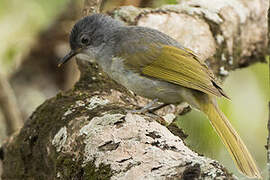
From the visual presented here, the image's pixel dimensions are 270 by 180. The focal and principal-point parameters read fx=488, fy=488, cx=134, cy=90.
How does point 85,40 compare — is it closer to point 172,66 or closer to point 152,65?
point 152,65

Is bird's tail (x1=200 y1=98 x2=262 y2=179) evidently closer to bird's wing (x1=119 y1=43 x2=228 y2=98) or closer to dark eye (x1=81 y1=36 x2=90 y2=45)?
bird's wing (x1=119 y1=43 x2=228 y2=98)

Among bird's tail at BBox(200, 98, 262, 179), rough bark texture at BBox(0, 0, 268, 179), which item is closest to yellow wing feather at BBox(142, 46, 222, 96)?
bird's tail at BBox(200, 98, 262, 179)

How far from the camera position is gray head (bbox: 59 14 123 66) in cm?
390

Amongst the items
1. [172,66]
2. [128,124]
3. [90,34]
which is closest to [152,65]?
[172,66]

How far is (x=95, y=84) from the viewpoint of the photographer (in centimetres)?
390

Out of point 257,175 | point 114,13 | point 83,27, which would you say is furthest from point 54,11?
point 257,175

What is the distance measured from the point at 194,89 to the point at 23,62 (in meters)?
4.52

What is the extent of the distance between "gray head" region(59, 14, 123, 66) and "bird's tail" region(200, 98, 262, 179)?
1.03 metres

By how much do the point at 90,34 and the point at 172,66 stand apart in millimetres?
781

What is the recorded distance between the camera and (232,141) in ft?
10.1

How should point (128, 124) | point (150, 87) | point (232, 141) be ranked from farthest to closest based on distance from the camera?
1. point (150, 87)
2. point (232, 141)
3. point (128, 124)

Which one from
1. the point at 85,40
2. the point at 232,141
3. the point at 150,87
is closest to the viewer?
the point at 232,141

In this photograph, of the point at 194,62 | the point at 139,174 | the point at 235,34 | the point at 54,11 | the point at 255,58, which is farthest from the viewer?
the point at 54,11

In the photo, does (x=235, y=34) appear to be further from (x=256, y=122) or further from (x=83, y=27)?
(x=83, y=27)
